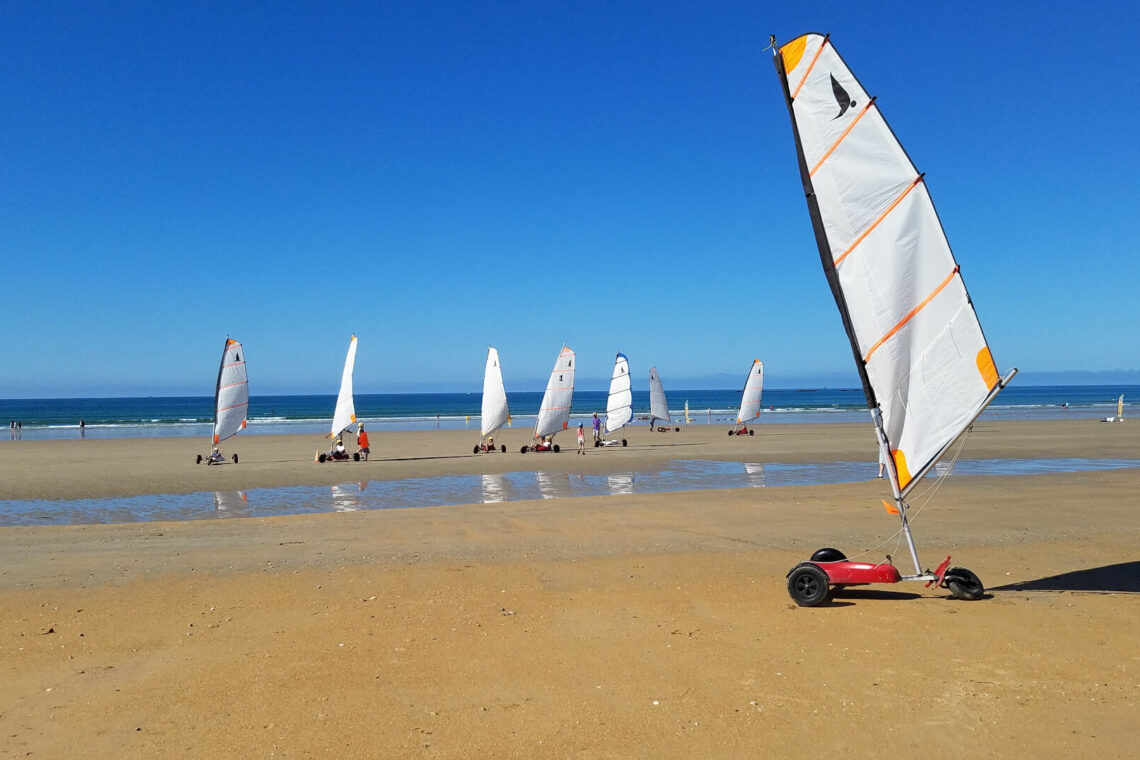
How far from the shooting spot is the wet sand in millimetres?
4578

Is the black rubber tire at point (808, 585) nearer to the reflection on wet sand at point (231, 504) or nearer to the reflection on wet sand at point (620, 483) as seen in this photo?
the reflection on wet sand at point (620, 483)

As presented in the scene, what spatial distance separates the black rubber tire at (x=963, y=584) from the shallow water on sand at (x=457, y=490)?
33.3 feet

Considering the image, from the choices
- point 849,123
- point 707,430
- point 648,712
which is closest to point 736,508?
point 849,123

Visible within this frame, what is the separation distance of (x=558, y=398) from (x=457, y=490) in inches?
561

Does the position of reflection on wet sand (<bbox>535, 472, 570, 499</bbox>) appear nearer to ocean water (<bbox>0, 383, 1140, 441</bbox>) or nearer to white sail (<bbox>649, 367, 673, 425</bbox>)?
white sail (<bbox>649, 367, 673, 425</bbox>)

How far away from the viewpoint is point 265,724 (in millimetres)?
4793

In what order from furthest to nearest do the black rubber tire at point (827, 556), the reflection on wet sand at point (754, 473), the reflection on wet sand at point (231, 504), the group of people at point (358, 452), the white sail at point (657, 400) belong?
the white sail at point (657, 400)
the group of people at point (358, 452)
the reflection on wet sand at point (754, 473)
the reflection on wet sand at point (231, 504)
the black rubber tire at point (827, 556)

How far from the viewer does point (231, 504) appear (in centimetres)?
1653

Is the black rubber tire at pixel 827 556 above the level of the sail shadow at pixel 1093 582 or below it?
above

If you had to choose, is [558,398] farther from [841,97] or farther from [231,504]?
[841,97]

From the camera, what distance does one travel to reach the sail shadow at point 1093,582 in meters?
7.62

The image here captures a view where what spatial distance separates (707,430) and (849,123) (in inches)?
1580

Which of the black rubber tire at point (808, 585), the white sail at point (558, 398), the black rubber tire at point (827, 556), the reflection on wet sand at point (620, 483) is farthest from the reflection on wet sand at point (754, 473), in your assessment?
the black rubber tire at point (808, 585)

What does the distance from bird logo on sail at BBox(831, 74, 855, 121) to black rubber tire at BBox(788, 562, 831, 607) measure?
412cm
